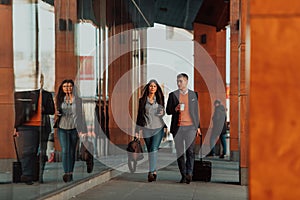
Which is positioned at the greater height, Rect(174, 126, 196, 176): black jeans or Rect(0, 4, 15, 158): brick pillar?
Rect(0, 4, 15, 158): brick pillar

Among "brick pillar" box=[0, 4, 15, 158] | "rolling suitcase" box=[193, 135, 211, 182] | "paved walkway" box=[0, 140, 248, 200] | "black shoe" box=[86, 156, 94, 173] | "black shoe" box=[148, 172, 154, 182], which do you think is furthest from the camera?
"rolling suitcase" box=[193, 135, 211, 182]

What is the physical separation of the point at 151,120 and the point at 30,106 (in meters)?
3.94

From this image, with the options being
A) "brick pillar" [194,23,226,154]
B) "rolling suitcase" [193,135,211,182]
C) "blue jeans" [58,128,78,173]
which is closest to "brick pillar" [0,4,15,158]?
"blue jeans" [58,128,78,173]

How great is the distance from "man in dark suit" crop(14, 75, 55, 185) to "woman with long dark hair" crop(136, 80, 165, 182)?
3.18 meters

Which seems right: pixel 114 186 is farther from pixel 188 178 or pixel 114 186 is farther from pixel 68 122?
pixel 68 122

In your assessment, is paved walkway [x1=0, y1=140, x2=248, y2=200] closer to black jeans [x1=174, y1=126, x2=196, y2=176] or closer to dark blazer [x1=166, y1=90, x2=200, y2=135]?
black jeans [x1=174, y1=126, x2=196, y2=176]

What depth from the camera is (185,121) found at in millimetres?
10977

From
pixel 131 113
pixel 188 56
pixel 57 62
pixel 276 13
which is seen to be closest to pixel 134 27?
pixel 131 113

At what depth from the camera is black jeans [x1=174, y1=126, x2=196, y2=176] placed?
429 inches

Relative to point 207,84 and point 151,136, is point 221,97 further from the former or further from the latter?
point 151,136

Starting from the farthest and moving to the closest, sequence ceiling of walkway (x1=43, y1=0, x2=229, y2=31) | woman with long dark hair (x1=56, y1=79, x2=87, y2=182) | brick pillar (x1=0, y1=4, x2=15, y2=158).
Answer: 1. ceiling of walkway (x1=43, y1=0, x2=229, y2=31)
2. woman with long dark hair (x1=56, y1=79, x2=87, y2=182)
3. brick pillar (x1=0, y1=4, x2=15, y2=158)

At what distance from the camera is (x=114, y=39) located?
1424cm

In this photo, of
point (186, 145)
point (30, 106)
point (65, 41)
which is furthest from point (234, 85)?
point (30, 106)

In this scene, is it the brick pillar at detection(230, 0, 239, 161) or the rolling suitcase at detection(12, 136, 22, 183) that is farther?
the brick pillar at detection(230, 0, 239, 161)
